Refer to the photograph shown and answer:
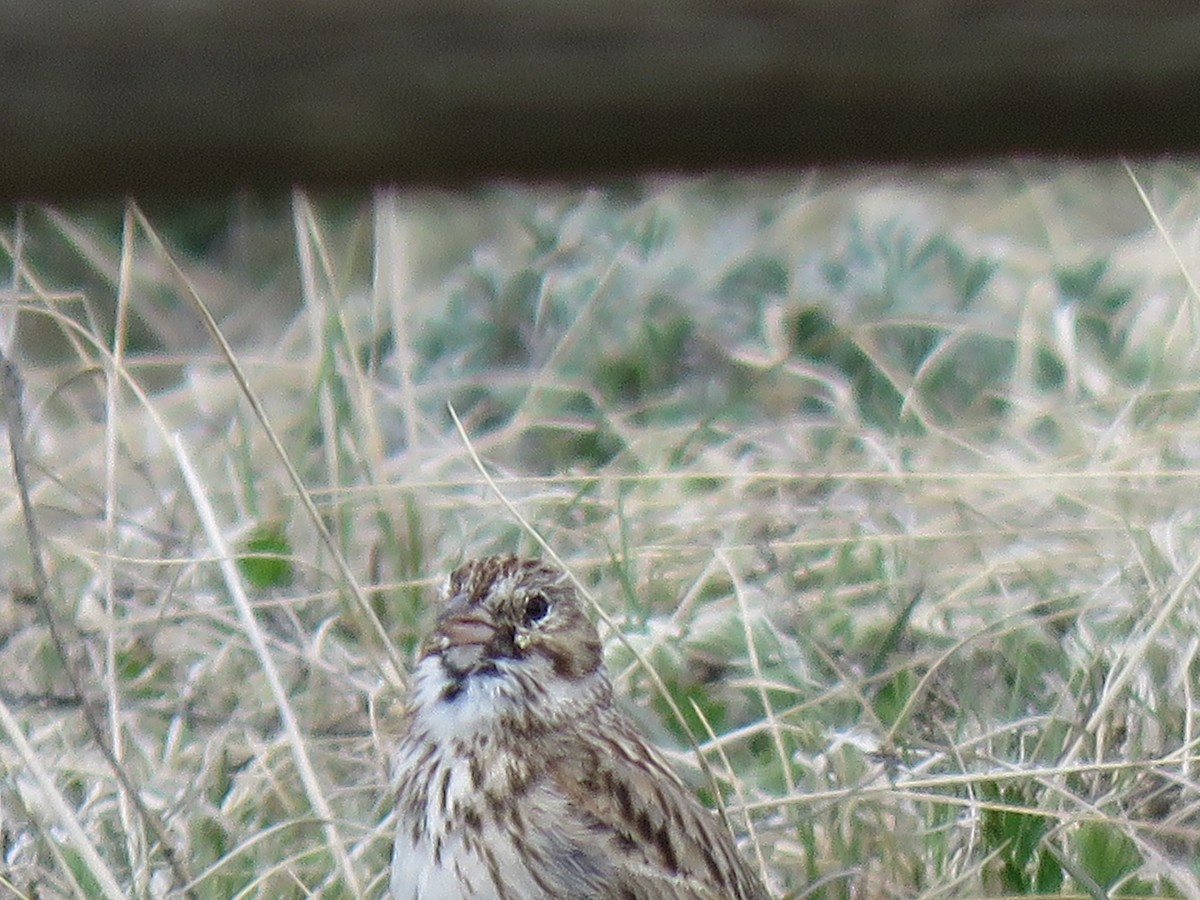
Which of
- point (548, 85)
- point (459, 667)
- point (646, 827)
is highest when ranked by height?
point (548, 85)

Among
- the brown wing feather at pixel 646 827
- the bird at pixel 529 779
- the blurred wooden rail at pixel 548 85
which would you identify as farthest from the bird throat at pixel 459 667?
the blurred wooden rail at pixel 548 85

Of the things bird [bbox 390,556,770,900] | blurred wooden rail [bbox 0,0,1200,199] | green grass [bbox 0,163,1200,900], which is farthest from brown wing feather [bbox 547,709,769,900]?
blurred wooden rail [bbox 0,0,1200,199]

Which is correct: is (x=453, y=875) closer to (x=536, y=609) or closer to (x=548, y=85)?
(x=536, y=609)

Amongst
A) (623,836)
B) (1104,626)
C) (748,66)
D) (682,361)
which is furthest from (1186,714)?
(748,66)

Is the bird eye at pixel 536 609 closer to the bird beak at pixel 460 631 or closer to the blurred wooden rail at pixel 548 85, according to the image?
the bird beak at pixel 460 631

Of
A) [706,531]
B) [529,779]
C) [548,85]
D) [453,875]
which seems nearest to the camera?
[548,85]

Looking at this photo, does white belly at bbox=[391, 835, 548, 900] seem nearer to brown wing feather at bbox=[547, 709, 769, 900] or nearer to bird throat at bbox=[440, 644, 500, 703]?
brown wing feather at bbox=[547, 709, 769, 900]

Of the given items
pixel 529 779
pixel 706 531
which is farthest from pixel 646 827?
pixel 706 531
